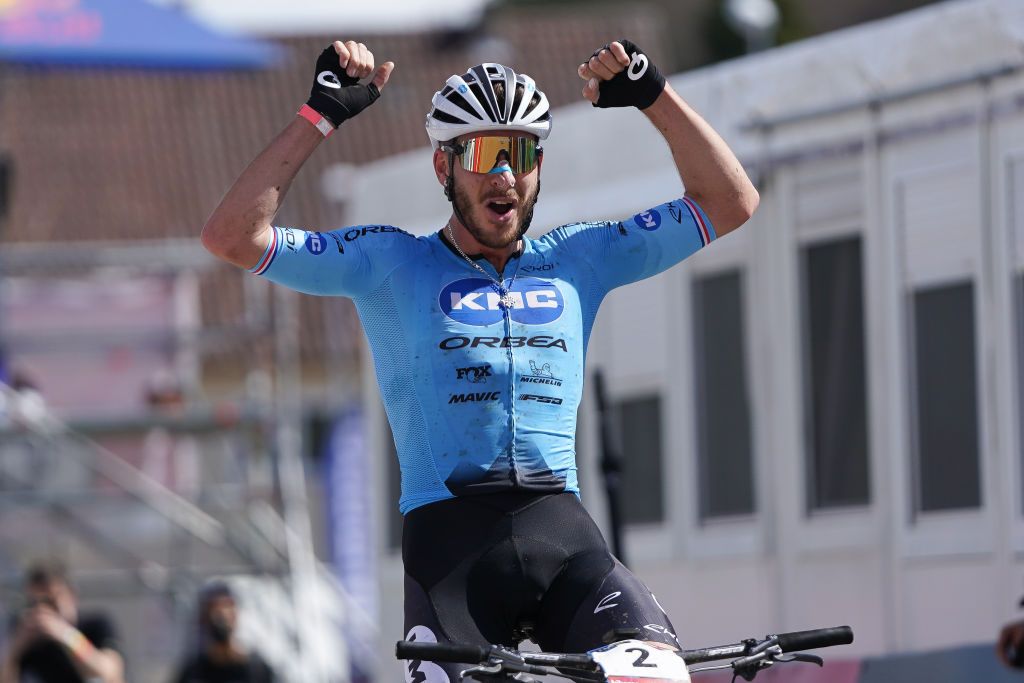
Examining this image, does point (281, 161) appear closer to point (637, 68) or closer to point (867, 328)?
point (637, 68)

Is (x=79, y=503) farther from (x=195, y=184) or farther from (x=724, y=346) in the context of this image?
(x=195, y=184)

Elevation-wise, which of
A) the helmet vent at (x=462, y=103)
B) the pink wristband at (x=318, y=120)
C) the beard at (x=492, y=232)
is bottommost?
the beard at (x=492, y=232)

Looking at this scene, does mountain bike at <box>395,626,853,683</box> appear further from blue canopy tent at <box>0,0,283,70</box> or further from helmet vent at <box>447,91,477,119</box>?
blue canopy tent at <box>0,0,283,70</box>

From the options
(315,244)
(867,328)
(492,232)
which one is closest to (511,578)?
(492,232)

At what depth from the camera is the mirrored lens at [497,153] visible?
6.22m

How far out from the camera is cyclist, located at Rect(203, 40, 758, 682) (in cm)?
592

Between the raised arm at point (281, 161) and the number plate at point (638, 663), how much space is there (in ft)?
5.16

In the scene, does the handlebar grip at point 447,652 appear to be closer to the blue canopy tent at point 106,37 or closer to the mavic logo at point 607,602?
the mavic logo at point 607,602

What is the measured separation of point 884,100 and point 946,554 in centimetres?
239

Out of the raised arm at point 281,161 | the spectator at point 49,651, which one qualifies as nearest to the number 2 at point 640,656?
the raised arm at point 281,161

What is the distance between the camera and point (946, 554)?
36.8 ft

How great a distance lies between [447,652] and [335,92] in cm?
186

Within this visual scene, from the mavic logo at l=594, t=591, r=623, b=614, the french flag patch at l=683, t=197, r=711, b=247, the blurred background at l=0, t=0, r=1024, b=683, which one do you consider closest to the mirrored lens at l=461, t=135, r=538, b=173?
the french flag patch at l=683, t=197, r=711, b=247

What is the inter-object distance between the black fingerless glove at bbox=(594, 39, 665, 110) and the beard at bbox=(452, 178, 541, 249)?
38 cm
